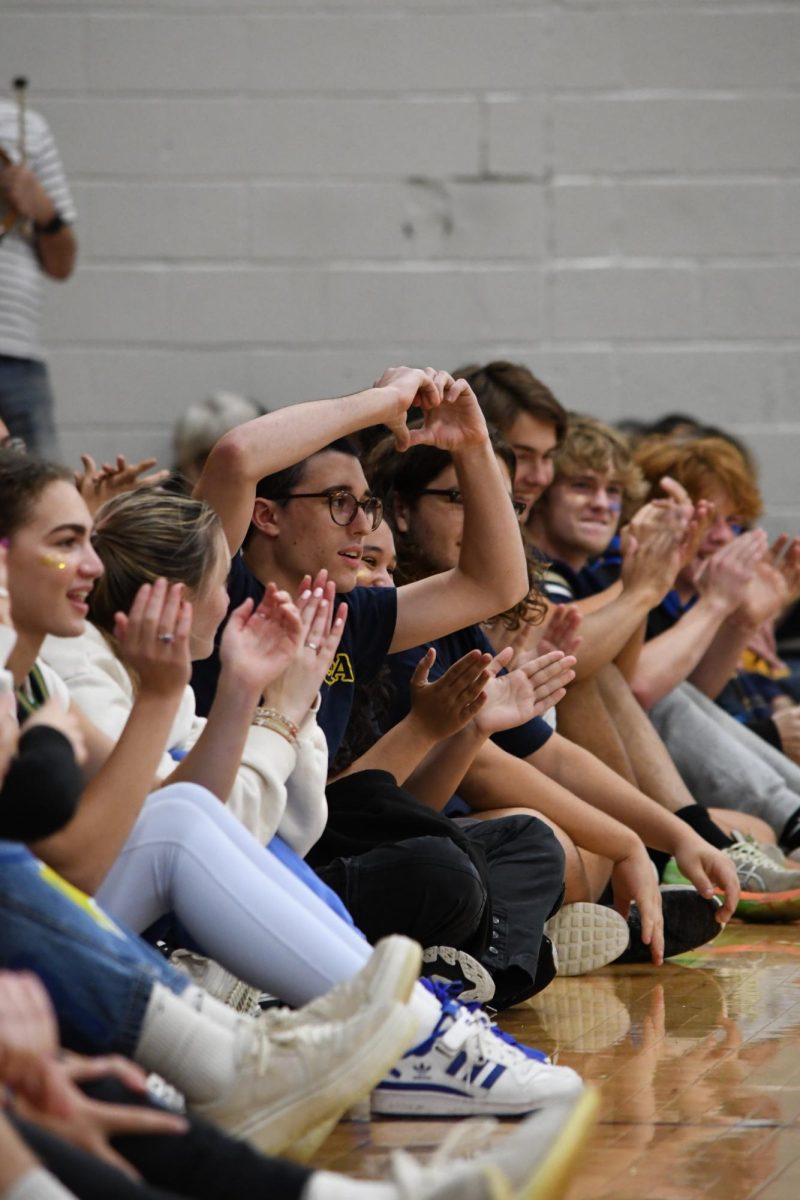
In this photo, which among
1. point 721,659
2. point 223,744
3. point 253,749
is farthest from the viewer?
point 721,659

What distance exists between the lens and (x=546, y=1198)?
123 cm

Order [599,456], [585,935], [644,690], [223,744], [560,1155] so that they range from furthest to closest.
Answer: [599,456]
[644,690]
[585,935]
[223,744]
[560,1155]

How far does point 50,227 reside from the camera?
12.9ft

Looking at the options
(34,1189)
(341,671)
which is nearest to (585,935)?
(341,671)

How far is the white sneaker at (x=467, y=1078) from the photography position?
5.78 ft

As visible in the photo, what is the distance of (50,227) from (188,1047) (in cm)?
282

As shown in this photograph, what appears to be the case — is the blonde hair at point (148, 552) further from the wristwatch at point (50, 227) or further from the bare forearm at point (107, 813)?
the wristwatch at point (50, 227)

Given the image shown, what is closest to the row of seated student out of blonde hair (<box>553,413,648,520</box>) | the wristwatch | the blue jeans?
blonde hair (<box>553,413,648,520</box>)

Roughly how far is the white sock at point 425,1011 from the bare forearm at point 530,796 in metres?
0.76

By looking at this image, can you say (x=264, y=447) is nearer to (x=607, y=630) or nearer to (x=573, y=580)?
(x=607, y=630)

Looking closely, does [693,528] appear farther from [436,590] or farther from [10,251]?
[10,251]

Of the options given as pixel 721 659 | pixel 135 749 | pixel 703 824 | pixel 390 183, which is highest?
pixel 390 183

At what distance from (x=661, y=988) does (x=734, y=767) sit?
1019 mm

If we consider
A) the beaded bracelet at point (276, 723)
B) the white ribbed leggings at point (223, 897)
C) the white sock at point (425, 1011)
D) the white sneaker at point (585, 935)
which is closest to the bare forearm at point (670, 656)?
the white sneaker at point (585, 935)
